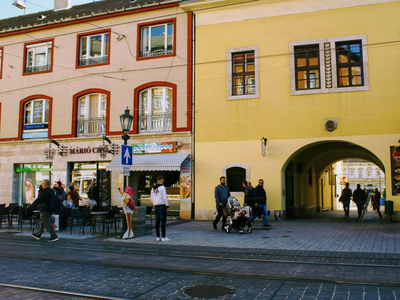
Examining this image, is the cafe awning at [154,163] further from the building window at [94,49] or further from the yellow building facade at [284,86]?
the building window at [94,49]

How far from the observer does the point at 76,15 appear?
2166 centimetres

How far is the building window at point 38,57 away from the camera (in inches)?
891

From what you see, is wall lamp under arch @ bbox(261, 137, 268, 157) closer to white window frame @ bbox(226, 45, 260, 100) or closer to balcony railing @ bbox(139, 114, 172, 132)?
white window frame @ bbox(226, 45, 260, 100)

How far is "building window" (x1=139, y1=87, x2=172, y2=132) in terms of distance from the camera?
1970 cm

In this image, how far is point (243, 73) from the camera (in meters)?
18.3

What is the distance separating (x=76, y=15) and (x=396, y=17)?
15.9 metres

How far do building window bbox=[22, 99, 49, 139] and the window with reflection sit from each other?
431 inches

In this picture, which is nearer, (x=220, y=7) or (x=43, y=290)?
(x=43, y=290)

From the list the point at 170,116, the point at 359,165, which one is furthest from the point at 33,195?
→ the point at 359,165

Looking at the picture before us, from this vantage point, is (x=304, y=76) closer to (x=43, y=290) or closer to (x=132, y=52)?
(x=132, y=52)

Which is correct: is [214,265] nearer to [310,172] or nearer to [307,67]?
[307,67]

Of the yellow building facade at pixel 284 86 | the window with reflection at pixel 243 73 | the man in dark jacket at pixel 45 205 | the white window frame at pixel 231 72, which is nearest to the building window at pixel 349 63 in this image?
the yellow building facade at pixel 284 86

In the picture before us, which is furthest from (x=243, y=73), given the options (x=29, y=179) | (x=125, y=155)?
(x=29, y=179)

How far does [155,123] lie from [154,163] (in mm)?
2430
